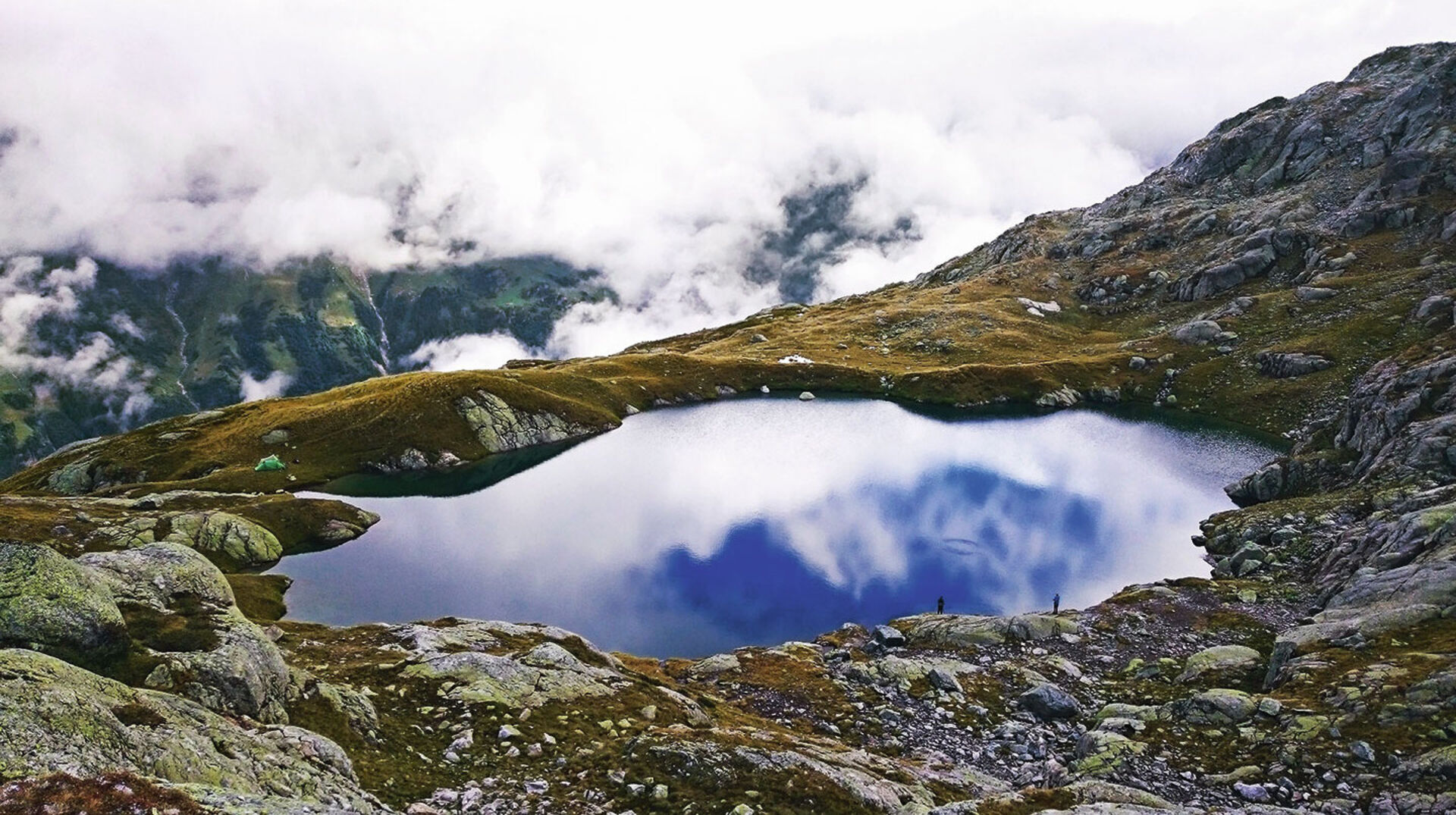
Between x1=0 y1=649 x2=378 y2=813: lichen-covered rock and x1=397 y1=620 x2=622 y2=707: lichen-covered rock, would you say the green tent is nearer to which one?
x1=397 y1=620 x2=622 y2=707: lichen-covered rock

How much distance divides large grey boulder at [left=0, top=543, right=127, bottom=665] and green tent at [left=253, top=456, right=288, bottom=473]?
84.5 m

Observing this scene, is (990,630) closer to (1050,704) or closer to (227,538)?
(1050,704)

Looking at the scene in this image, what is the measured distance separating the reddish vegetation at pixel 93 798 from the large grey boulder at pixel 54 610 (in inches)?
280

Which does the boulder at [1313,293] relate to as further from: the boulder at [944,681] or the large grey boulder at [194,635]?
the large grey boulder at [194,635]

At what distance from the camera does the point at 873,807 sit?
2231 cm

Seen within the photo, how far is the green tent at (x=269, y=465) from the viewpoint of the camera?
308ft

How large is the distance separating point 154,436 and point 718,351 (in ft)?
348

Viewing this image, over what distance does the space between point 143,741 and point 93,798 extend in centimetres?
327

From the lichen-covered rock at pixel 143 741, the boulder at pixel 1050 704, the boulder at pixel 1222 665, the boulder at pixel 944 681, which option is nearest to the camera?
the lichen-covered rock at pixel 143 741

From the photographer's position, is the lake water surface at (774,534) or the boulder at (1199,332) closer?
the lake water surface at (774,534)

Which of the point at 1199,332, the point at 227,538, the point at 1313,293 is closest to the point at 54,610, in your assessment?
the point at 227,538

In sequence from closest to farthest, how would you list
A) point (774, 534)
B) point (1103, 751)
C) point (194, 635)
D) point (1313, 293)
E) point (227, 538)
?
point (194, 635)
point (1103, 751)
point (227, 538)
point (774, 534)
point (1313, 293)

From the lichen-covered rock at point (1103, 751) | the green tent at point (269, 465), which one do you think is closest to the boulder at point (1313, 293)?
the lichen-covered rock at point (1103, 751)

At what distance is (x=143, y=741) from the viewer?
590 inches
